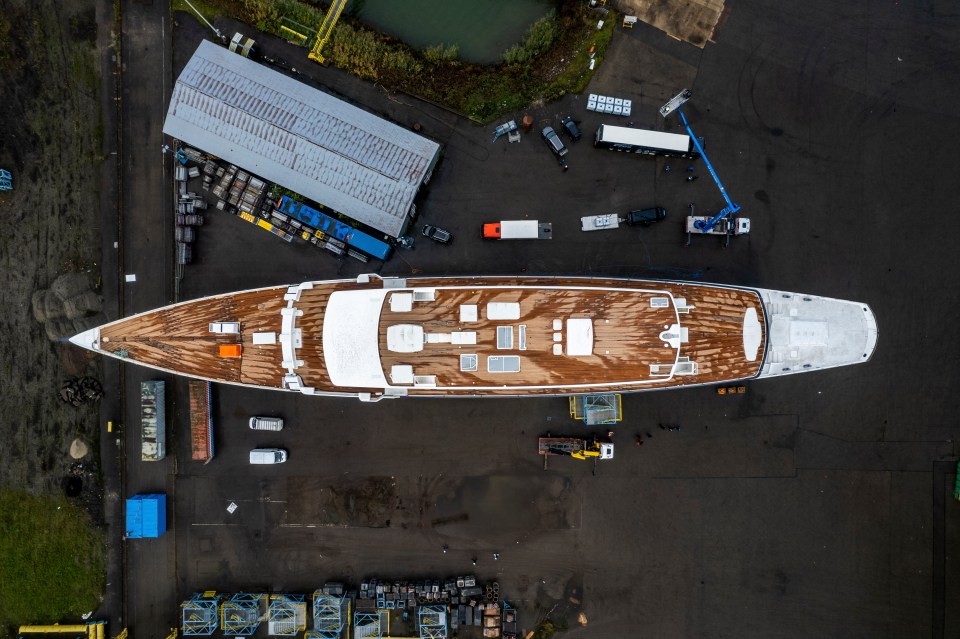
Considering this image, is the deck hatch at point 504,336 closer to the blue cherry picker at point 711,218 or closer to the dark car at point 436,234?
the dark car at point 436,234

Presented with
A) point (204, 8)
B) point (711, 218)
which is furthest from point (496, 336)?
point (204, 8)

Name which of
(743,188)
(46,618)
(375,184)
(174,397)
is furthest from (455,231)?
(46,618)

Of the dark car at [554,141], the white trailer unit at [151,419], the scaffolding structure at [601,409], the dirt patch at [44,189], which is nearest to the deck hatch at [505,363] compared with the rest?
the scaffolding structure at [601,409]

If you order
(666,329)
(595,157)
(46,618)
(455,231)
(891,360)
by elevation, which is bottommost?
(46,618)

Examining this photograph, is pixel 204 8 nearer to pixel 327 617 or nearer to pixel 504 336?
pixel 504 336

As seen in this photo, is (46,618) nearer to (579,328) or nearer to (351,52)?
(579,328)

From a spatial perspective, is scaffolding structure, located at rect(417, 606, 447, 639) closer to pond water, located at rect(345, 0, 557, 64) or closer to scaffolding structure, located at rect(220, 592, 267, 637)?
scaffolding structure, located at rect(220, 592, 267, 637)

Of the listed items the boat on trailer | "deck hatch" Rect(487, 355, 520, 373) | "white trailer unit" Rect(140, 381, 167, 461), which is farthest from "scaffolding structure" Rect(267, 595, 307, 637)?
"deck hatch" Rect(487, 355, 520, 373)
